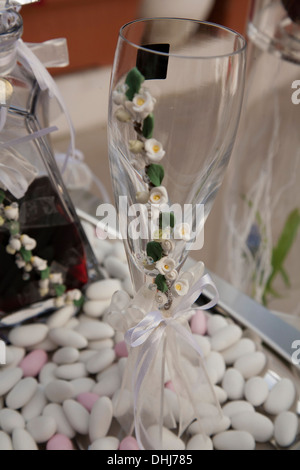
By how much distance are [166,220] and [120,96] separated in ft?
0.31

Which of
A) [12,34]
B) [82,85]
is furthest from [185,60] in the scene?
[82,85]

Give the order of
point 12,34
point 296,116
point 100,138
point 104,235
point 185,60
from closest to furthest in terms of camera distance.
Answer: point 185,60 → point 12,34 → point 104,235 → point 296,116 → point 100,138

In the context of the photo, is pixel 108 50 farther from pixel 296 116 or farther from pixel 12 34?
pixel 12 34

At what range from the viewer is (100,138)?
1.71 meters

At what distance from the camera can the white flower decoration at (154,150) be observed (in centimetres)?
36

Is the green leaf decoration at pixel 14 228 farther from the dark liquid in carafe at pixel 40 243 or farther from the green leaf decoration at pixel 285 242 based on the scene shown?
the green leaf decoration at pixel 285 242

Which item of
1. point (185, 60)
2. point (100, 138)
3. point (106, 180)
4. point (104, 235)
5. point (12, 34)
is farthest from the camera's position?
point (100, 138)

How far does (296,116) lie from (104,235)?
668 millimetres

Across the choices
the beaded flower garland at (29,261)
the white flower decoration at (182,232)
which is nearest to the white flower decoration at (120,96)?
the white flower decoration at (182,232)

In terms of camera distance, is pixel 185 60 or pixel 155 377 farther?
pixel 155 377

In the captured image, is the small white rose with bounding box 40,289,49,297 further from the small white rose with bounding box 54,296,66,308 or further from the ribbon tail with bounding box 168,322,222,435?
the ribbon tail with bounding box 168,322,222,435

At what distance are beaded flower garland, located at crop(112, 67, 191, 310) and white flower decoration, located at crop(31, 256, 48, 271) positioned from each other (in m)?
0.18

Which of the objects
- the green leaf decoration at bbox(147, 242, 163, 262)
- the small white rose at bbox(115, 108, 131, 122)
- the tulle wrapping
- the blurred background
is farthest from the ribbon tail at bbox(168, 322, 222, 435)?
the blurred background

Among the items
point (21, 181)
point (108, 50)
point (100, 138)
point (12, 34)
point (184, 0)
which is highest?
point (12, 34)
